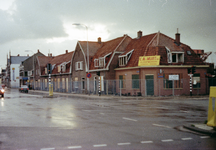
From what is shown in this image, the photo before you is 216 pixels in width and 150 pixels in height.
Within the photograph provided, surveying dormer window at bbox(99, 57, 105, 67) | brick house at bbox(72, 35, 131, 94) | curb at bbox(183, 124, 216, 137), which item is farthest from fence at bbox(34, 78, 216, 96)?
curb at bbox(183, 124, 216, 137)

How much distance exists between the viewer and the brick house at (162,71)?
32219mm

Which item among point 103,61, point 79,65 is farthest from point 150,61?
point 79,65

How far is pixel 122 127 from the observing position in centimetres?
1014

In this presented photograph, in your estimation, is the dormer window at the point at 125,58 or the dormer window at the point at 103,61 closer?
the dormer window at the point at 125,58

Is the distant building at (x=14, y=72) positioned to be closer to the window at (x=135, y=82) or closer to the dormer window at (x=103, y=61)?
the dormer window at (x=103, y=61)

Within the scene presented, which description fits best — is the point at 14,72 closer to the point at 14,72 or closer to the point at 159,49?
the point at 14,72

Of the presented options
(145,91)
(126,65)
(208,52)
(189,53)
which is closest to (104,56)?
(126,65)

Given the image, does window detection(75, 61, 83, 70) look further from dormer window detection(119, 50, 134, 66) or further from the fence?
dormer window detection(119, 50, 134, 66)

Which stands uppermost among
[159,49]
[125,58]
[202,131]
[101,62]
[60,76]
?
[159,49]

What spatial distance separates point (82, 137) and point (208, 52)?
5094cm

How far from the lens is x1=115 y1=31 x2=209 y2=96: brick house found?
3222 cm

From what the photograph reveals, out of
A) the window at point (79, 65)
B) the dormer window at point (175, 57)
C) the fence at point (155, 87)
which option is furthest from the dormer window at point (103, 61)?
the dormer window at point (175, 57)

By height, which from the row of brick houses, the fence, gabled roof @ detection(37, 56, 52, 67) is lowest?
the fence

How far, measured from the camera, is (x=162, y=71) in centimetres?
3234
